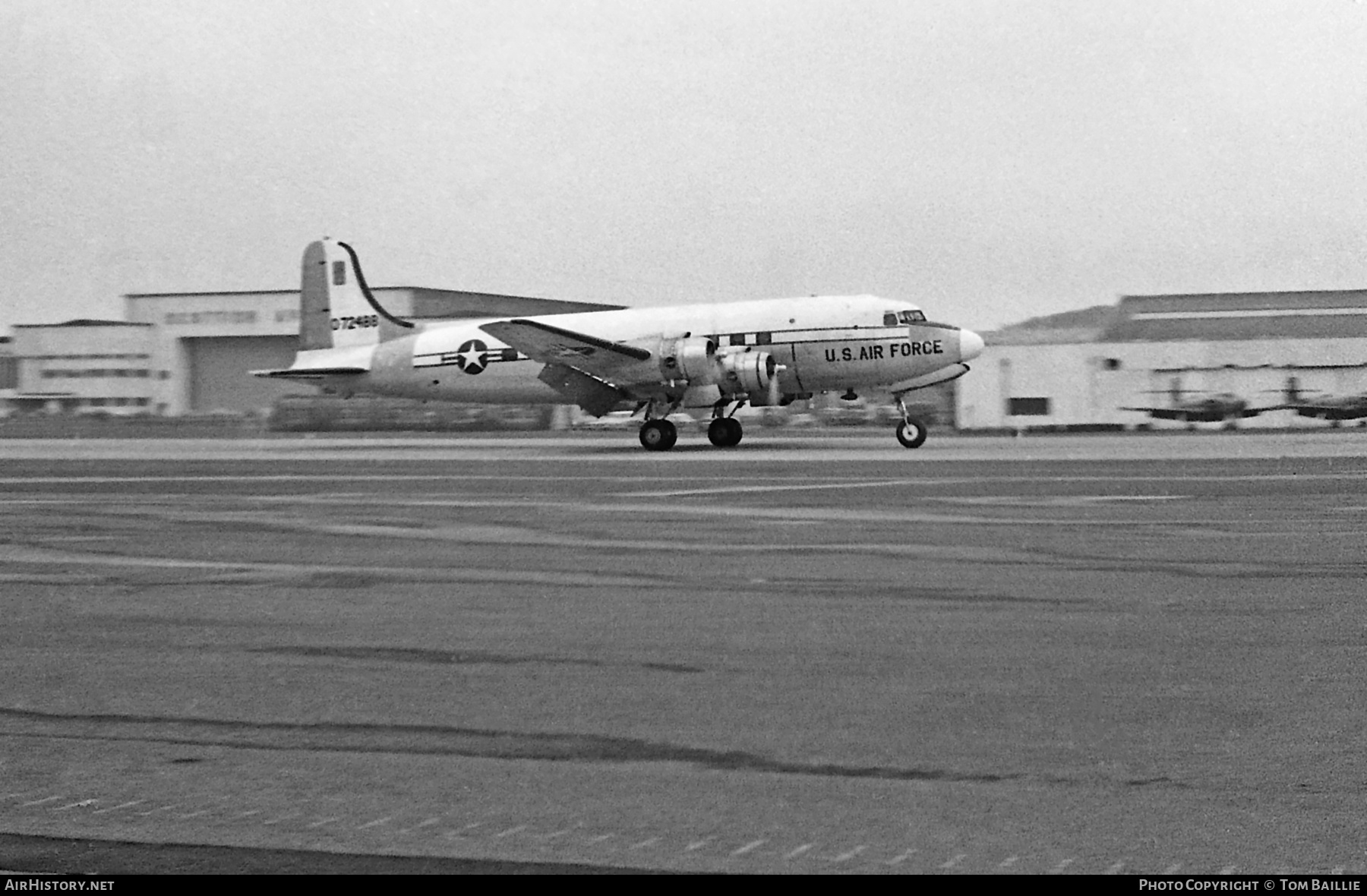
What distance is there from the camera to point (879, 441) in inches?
1823

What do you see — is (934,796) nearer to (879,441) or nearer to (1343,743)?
(1343,743)

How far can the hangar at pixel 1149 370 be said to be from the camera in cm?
6819

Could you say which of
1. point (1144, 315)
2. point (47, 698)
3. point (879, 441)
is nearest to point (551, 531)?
point (47, 698)

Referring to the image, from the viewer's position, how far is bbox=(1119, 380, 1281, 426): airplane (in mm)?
64125

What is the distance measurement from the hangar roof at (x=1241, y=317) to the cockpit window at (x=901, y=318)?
3014 cm

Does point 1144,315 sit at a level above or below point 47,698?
above

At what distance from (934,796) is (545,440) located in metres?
45.2

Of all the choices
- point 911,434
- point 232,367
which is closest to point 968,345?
point 911,434

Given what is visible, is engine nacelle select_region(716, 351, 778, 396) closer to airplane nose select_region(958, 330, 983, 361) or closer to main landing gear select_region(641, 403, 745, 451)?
main landing gear select_region(641, 403, 745, 451)

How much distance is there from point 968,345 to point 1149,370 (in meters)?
30.0

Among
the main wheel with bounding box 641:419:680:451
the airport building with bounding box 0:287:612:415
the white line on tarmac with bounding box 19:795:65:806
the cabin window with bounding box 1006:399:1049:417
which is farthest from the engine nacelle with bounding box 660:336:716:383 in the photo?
the airport building with bounding box 0:287:612:415

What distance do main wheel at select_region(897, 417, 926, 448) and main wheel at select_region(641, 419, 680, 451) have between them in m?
5.63

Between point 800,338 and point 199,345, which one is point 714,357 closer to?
point 800,338

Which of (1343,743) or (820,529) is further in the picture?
(820,529)
